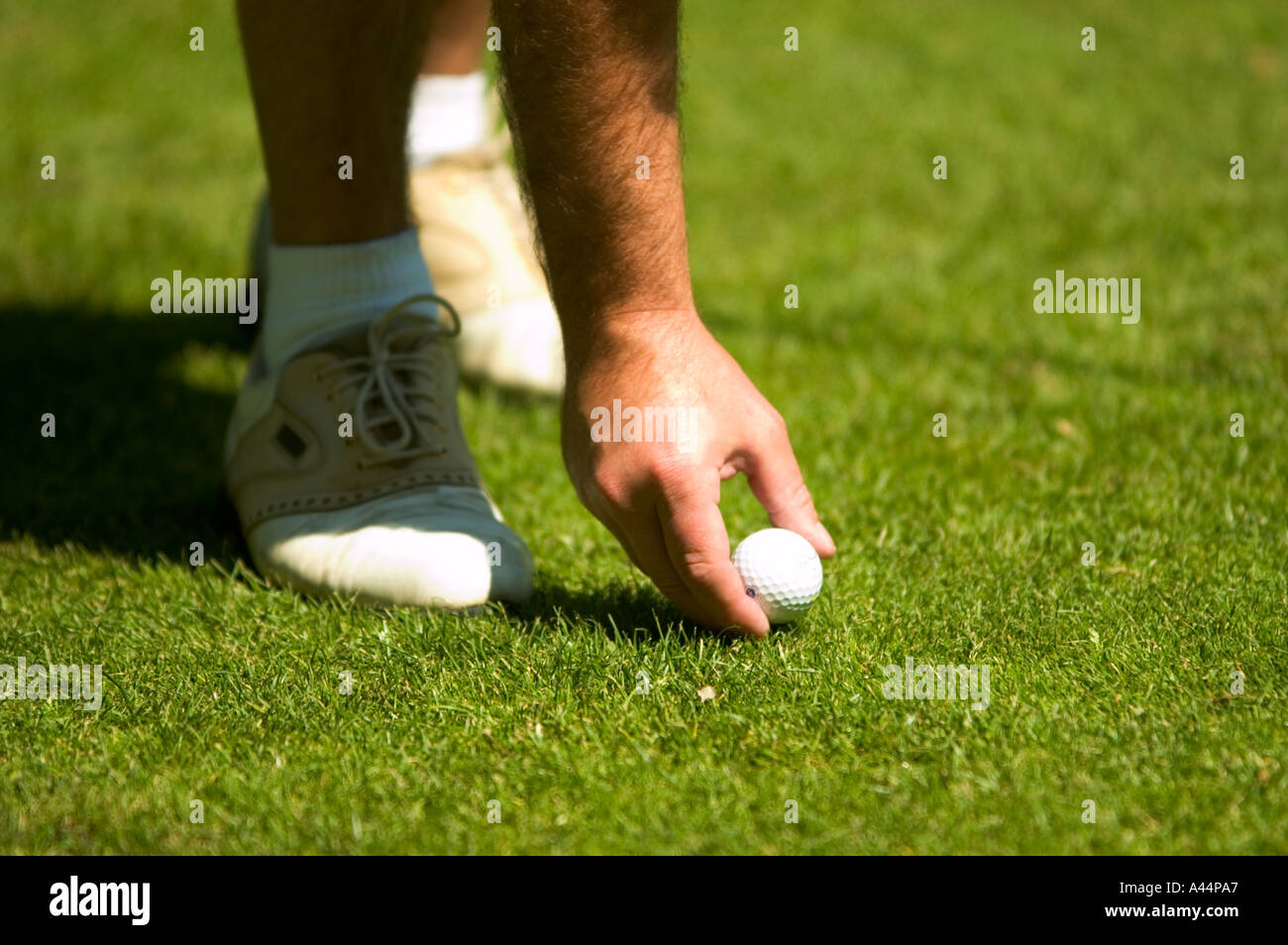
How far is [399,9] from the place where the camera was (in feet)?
8.70

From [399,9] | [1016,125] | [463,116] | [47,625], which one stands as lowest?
[47,625]

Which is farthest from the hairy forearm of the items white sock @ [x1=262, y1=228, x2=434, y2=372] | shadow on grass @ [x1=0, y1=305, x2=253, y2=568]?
shadow on grass @ [x1=0, y1=305, x2=253, y2=568]

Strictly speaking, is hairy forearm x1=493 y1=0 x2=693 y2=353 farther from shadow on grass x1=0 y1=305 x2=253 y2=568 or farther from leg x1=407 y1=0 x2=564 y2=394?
leg x1=407 y1=0 x2=564 y2=394

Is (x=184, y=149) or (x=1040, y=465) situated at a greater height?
(x=184, y=149)

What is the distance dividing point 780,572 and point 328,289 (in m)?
1.23

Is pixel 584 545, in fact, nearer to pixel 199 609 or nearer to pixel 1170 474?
pixel 199 609

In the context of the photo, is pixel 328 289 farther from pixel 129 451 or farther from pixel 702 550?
pixel 702 550

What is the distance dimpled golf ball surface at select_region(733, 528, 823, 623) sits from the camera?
2182mm

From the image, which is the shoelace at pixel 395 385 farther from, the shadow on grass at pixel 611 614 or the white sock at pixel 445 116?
the white sock at pixel 445 116

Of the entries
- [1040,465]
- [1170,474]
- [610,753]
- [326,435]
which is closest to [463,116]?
[326,435]

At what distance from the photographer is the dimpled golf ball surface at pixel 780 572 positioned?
2182 millimetres

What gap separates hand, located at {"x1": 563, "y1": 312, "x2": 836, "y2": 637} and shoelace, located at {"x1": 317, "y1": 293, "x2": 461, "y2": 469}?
57 cm

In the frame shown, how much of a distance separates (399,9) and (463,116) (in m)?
1.40

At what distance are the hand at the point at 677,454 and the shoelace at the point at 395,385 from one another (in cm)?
57
